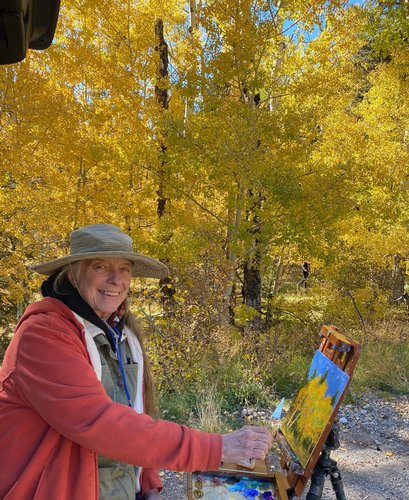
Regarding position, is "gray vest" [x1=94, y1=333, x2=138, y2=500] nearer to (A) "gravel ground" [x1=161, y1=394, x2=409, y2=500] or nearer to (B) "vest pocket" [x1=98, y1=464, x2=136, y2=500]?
(B) "vest pocket" [x1=98, y1=464, x2=136, y2=500]

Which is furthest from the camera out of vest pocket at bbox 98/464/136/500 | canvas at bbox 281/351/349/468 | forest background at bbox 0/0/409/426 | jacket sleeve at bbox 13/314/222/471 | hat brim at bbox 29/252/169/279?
forest background at bbox 0/0/409/426

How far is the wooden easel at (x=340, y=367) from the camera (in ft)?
6.33

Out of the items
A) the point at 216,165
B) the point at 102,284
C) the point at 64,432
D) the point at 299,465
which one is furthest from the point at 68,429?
the point at 216,165

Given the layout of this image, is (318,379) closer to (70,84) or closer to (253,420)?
(253,420)

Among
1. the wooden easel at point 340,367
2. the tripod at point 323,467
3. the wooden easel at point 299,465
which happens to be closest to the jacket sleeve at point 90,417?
the wooden easel at point 299,465

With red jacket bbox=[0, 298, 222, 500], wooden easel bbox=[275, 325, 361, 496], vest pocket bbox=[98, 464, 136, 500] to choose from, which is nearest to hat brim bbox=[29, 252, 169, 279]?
red jacket bbox=[0, 298, 222, 500]

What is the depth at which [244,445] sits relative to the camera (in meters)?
1.32

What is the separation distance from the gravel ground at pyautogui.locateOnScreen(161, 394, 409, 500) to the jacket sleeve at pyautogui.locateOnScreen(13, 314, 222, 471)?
7.48ft

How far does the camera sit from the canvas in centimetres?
199

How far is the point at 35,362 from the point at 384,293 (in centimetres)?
1124

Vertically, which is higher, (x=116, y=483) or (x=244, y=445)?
(x=244, y=445)

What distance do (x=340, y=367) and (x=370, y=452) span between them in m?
2.27

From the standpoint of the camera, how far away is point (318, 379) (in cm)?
228

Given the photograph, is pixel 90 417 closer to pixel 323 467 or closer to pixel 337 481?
pixel 323 467
